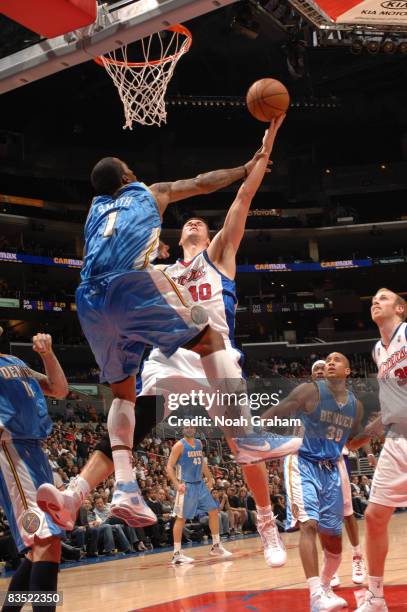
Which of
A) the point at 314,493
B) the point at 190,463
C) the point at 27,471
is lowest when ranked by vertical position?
the point at 190,463

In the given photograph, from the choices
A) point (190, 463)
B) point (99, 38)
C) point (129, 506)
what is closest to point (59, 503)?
point (129, 506)

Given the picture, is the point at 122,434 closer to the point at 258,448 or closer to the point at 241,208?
Answer: the point at 258,448

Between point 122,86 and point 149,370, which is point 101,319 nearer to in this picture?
point 149,370

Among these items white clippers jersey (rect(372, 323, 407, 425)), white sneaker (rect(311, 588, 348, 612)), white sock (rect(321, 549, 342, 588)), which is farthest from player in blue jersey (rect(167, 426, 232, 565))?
white clippers jersey (rect(372, 323, 407, 425))

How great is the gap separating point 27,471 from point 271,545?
1.60 metres

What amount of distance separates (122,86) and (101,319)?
187 inches

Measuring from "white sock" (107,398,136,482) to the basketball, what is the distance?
7.06 feet

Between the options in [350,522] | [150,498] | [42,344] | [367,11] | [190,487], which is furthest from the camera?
[150,498]

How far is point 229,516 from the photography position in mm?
14438

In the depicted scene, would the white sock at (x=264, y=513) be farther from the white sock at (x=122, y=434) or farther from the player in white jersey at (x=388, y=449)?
the player in white jersey at (x=388, y=449)

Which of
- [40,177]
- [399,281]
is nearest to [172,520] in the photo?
[40,177]

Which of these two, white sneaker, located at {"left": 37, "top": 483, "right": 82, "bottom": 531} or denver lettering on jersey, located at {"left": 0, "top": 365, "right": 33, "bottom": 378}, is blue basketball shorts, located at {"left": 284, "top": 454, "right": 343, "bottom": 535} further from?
white sneaker, located at {"left": 37, "top": 483, "right": 82, "bottom": 531}

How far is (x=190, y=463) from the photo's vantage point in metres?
11.9

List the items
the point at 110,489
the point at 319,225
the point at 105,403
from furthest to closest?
1. the point at 319,225
2. the point at 105,403
3. the point at 110,489
